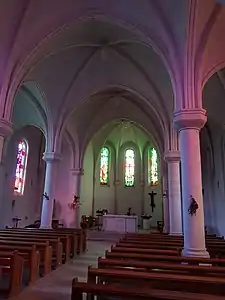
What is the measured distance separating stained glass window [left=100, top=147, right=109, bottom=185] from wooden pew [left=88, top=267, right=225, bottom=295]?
2080 cm

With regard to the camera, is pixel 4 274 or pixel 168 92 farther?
pixel 168 92

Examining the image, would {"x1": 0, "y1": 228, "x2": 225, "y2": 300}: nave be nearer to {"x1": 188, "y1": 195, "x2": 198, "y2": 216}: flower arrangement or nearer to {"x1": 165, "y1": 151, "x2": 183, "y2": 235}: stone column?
{"x1": 188, "y1": 195, "x2": 198, "y2": 216}: flower arrangement

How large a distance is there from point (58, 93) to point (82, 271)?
930 centimetres

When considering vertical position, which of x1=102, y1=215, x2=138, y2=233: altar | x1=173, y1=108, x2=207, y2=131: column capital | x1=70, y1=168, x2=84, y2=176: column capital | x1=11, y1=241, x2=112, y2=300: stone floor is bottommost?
x1=11, y1=241, x2=112, y2=300: stone floor

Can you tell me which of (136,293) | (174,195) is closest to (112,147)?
(174,195)

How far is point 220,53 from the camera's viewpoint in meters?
9.35

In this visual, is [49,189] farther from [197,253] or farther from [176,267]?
[176,267]

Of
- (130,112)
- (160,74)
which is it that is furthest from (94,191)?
(160,74)

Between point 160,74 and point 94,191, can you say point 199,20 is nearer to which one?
point 160,74

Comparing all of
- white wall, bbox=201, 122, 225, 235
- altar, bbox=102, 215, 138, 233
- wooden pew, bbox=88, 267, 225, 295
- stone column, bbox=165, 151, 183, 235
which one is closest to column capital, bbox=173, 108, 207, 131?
wooden pew, bbox=88, 267, 225, 295

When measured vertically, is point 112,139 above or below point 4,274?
above

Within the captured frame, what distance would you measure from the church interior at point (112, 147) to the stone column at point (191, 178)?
3cm

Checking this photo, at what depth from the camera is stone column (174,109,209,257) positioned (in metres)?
7.08

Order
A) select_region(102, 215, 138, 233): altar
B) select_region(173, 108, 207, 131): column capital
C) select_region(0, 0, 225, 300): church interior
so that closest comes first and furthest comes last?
select_region(0, 0, 225, 300): church interior, select_region(173, 108, 207, 131): column capital, select_region(102, 215, 138, 233): altar
